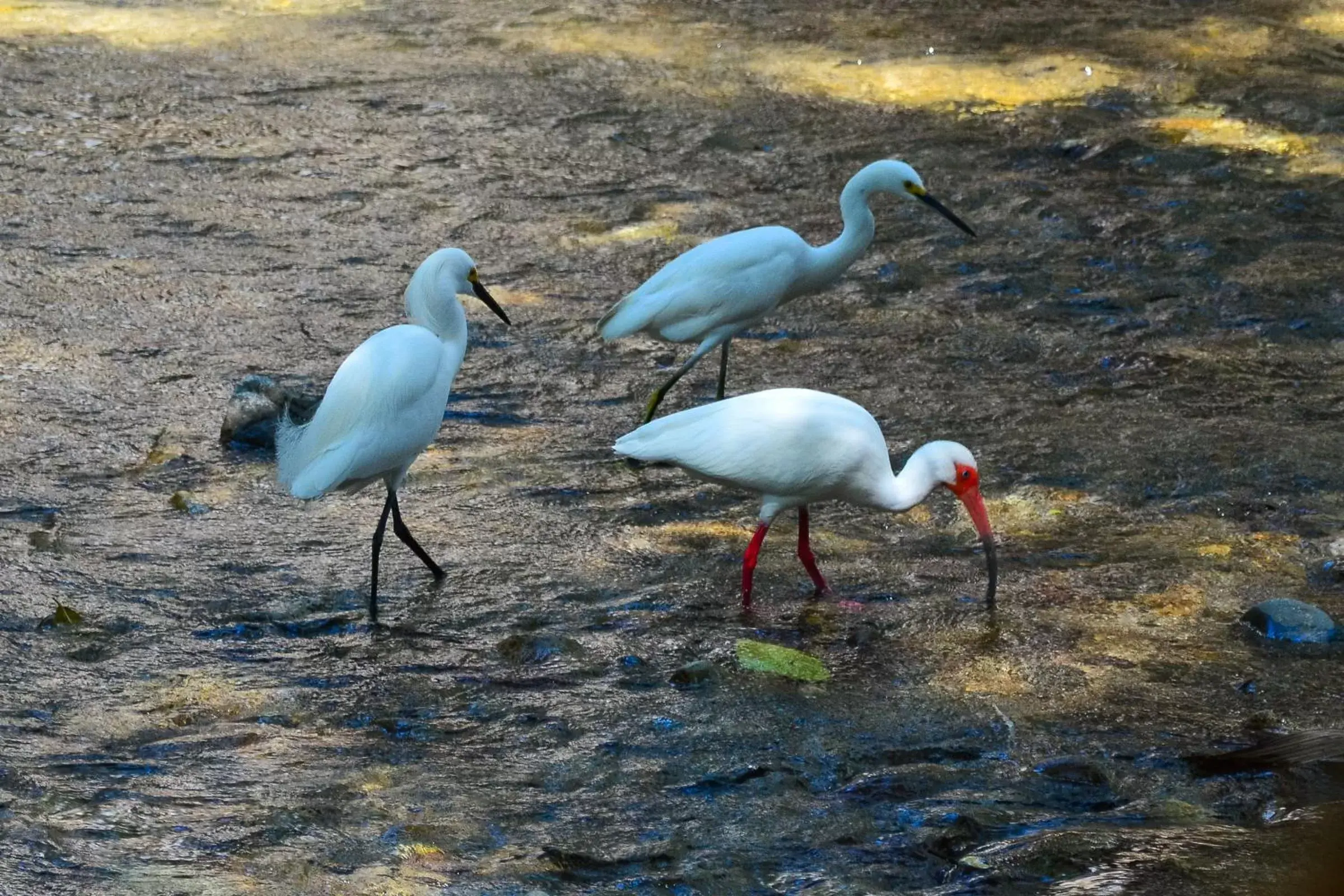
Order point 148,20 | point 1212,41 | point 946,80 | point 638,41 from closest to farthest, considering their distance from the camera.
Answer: point 946,80 < point 1212,41 < point 638,41 < point 148,20

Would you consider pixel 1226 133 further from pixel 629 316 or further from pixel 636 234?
pixel 629 316

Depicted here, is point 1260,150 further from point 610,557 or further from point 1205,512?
point 610,557

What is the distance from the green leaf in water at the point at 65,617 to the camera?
4531 mm

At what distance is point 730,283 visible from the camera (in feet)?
19.9

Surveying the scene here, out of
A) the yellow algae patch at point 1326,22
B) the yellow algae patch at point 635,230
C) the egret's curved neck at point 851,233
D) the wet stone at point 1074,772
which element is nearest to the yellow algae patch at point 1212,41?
the yellow algae patch at point 1326,22

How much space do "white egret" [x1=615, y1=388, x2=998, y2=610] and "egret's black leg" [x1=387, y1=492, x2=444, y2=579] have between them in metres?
0.65

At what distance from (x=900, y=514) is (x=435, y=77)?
5753 millimetres

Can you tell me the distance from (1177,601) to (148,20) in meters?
8.94

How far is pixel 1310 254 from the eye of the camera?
746 cm

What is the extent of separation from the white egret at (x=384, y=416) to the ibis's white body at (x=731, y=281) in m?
1.16

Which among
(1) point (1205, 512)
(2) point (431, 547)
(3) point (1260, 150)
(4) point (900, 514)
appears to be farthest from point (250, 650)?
(3) point (1260, 150)

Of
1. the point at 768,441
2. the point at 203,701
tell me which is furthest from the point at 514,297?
the point at 203,701

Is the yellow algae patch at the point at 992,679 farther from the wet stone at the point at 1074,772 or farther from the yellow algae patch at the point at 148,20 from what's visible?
the yellow algae patch at the point at 148,20

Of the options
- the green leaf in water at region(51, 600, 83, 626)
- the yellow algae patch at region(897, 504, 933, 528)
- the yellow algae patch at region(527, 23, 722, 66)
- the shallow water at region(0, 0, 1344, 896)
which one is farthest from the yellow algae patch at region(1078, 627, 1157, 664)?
the yellow algae patch at region(527, 23, 722, 66)
